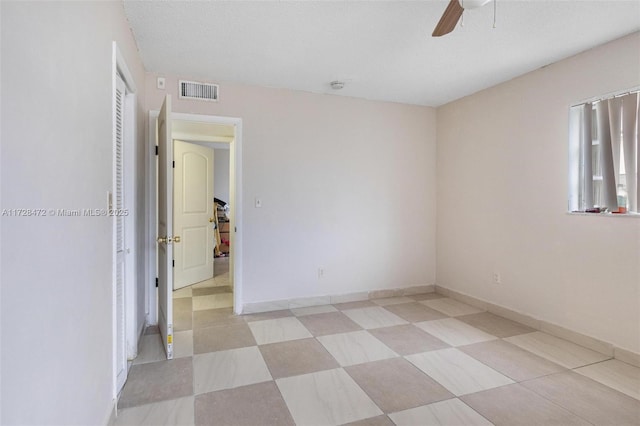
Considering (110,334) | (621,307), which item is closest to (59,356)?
(110,334)

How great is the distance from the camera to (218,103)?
360 cm

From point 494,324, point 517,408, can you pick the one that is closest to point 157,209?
point 517,408

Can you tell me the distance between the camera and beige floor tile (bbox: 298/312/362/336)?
327 cm

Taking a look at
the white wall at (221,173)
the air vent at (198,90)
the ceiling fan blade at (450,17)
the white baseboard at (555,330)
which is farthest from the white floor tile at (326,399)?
the white wall at (221,173)

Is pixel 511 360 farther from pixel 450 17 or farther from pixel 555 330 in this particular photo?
pixel 450 17

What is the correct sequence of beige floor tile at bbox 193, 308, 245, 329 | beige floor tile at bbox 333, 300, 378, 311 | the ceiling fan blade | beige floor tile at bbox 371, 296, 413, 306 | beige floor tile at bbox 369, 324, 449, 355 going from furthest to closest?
1. beige floor tile at bbox 371, 296, 413, 306
2. beige floor tile at bbox 333, 300, 378, 311
3. beige floor tile at bbox 193, 308, 245, 329
4. beige floor tile at bbox 369, 324, 449, 355
5. the ceiling fan blade

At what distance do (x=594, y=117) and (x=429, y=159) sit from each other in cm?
193

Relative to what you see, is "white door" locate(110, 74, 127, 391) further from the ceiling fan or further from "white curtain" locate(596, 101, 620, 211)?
"white curtain" locate(596, 101, 620, 211)

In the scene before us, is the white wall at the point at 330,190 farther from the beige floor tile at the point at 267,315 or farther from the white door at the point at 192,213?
the white door at the point at 192,213

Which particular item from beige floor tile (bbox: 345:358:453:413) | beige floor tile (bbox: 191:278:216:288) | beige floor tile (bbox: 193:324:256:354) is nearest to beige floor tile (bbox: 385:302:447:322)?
beige floor tile (bbox: 345:358:453:413)

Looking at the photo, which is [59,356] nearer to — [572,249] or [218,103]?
[218,103]

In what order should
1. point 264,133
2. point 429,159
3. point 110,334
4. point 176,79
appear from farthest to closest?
point 429,159 < point 264,133 < point 176,79 < point 110,334

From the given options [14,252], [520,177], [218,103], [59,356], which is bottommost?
[59,356]

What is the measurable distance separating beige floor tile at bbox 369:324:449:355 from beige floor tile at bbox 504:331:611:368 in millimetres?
697
